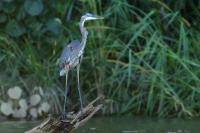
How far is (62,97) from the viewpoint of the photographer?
9039 millimetres

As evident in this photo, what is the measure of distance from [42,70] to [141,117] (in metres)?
1.32

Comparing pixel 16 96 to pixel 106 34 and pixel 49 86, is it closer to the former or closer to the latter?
pixel 49 86

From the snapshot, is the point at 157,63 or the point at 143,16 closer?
the point at 157,63

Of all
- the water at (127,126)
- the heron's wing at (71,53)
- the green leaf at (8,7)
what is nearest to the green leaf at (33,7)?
the green leaf at (8,7)

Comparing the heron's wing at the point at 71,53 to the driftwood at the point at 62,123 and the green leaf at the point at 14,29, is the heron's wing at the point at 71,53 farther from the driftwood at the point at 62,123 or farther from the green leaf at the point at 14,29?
the green leaf at the point at 14,29

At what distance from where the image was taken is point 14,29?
9.60m

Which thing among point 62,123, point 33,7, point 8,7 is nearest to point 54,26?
point 33,7

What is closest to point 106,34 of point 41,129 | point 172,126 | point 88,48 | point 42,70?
point 88,48

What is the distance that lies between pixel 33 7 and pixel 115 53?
1208 millimetres

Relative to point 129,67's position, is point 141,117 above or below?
below

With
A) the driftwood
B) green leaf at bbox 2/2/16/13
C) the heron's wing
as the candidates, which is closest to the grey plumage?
the heron's wing

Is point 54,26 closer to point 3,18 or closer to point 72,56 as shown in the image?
point 3,18

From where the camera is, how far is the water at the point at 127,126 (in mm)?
7885

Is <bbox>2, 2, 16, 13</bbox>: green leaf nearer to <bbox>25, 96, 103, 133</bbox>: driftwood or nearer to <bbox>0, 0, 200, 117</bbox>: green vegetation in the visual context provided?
<bbox>0, 0, 200, 117</bbox>: green vegetation
